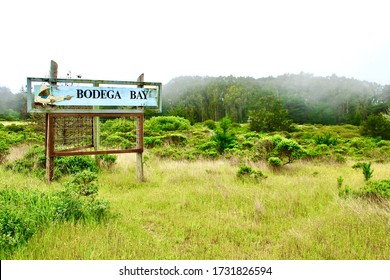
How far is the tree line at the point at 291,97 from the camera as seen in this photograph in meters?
78.1

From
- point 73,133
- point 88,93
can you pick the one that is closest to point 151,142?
point 73,133

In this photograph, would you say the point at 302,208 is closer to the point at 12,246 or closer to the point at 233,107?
the point at 12,246

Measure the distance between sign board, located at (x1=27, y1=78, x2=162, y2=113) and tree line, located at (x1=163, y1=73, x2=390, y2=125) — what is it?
1725 inches

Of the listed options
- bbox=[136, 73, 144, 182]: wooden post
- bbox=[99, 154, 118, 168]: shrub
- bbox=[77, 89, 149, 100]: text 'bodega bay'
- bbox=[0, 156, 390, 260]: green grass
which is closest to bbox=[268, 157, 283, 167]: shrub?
bbox=[0, 156, 390, 260]: green grass

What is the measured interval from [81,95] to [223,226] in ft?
15.4

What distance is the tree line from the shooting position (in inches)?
3073

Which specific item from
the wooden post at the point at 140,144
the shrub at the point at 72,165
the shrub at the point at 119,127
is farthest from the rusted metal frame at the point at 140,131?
the shrub at the point at 119,127

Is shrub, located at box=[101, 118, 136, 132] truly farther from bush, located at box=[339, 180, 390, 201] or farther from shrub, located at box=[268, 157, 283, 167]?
bush, located at box=[339, 180, 390, 201]

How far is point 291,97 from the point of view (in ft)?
314

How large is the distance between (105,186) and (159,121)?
28.7m

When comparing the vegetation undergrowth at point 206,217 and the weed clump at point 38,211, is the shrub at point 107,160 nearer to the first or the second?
the vegetation undergrowth at point 206,217

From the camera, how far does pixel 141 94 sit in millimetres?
7559

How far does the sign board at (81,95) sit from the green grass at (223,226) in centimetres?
183

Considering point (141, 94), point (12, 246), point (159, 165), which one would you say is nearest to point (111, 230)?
point (12, 246)
